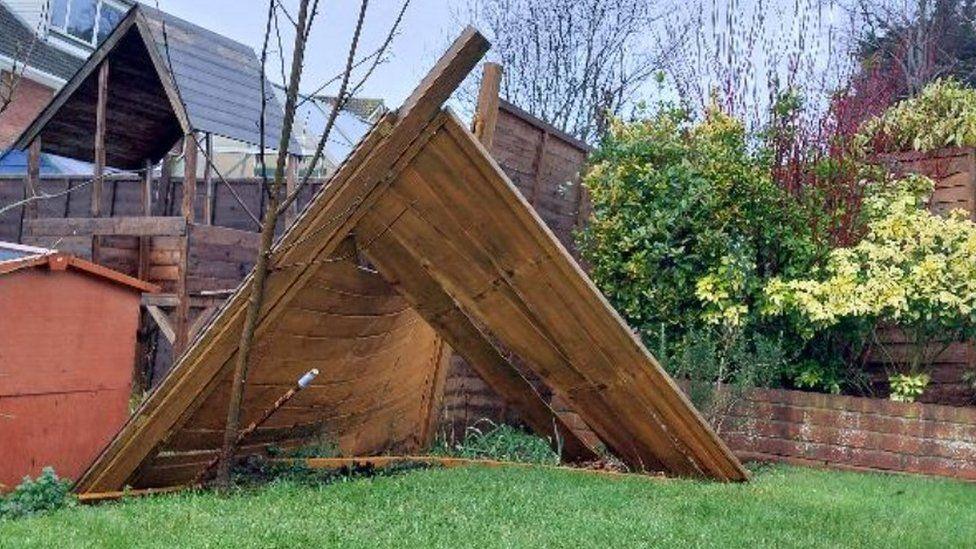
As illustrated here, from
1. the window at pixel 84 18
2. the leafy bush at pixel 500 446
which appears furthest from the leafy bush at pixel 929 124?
the window at pixel 84 18

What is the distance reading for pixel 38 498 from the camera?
4.32 m

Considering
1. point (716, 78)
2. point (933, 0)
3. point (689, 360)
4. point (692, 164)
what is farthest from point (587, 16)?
point (689, 360)

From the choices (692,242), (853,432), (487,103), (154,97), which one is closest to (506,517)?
(487,103)

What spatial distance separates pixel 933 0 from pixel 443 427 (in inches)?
749

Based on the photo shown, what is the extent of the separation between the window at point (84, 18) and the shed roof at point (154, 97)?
1332cm

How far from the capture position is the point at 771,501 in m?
5.10

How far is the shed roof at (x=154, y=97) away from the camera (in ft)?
38.9

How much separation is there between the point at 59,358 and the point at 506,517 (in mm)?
3122

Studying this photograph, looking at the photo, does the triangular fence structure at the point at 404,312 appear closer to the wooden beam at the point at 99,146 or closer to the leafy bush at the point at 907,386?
the leafy bush at the point at 907,386

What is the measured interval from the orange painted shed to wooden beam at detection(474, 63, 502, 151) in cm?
269

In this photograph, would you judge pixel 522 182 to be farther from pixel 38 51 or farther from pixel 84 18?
pixel 84 18

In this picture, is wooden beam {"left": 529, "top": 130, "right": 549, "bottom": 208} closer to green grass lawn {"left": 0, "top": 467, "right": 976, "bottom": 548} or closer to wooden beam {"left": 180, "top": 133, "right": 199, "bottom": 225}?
green grass lawn {"left": 0, "top": 467, "right": 976, "bottom": 548}

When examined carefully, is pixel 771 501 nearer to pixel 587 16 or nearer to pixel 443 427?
pixel 443 427

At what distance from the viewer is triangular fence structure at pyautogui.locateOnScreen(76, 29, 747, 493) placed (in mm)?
4254
